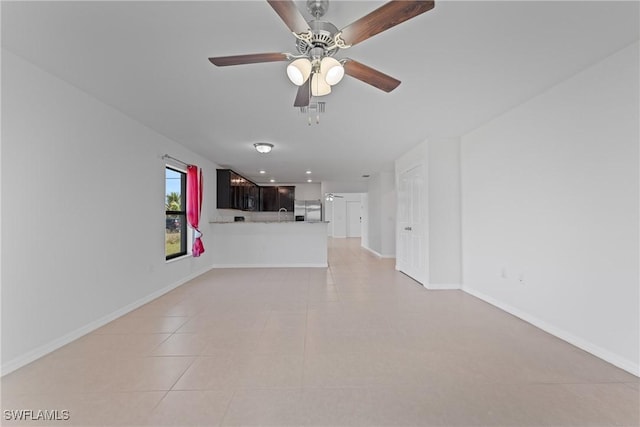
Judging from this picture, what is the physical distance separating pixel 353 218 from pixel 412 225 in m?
9.91

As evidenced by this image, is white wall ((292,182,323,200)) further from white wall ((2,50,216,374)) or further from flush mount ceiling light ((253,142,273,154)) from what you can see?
white wall ((2,50,216,374))

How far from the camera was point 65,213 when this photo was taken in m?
2.65

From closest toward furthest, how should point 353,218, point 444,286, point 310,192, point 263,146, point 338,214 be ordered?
point 444,286
point 263,146
point 310,192
point 338,214
point 353,218

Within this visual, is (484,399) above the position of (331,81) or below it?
below

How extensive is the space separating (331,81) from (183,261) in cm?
445

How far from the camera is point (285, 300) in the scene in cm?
397

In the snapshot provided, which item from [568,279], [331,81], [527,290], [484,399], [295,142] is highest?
[295,142]

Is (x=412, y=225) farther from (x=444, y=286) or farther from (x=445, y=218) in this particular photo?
(x=444, y=286)

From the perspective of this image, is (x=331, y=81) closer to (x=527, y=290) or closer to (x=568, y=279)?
(x=568, y=279)

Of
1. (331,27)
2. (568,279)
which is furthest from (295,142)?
(568,279)

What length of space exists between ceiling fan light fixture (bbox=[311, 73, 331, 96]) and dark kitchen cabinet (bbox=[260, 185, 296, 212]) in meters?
7.42

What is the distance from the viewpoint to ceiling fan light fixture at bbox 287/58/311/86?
169 cm

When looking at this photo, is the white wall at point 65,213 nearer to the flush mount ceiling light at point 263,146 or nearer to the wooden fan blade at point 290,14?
the flush mount ceiling light at point 263,146

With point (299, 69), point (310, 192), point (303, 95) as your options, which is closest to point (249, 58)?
point (299, 69)
